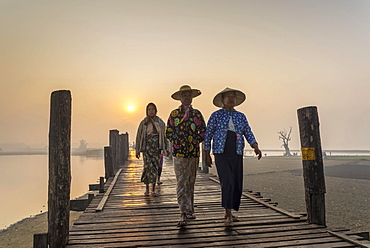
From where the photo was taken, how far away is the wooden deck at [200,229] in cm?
318

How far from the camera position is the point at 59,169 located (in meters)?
3.21

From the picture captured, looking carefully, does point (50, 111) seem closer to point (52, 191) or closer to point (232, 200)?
point (52, 191)

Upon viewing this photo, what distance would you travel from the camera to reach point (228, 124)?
4070 millimetres

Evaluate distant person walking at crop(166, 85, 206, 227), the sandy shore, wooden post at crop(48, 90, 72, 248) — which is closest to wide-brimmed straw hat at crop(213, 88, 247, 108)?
distant person walking at crop(166, 85, 206, 227)

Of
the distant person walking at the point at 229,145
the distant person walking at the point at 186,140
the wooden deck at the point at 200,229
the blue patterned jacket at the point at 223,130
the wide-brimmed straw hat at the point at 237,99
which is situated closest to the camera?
the wooden deck at the point at 200,229

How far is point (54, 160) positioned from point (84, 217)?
170 centimetres

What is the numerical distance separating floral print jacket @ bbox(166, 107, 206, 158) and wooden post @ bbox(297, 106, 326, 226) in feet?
5.28

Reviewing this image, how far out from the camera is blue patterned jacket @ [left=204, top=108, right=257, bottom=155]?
13.1 ft

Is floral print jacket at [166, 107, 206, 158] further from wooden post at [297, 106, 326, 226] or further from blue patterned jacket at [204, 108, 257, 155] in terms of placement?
wooden post at [297, 106, 326, 226]

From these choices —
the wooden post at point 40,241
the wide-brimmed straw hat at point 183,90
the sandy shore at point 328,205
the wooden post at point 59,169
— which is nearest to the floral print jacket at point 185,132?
the wide-brimmed straw hat at point 183,90

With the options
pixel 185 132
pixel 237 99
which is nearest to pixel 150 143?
pixel 185 132

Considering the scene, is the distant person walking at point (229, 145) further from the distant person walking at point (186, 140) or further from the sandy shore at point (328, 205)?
the sandy shore at point (328, 205)

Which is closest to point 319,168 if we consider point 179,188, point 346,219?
point 179,188

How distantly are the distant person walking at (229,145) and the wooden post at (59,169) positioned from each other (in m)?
2.01
